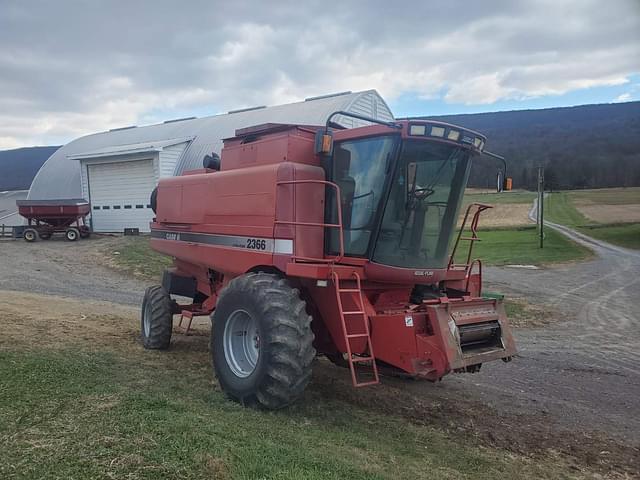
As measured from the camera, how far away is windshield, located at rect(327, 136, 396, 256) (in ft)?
18.8

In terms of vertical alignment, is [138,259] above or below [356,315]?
below

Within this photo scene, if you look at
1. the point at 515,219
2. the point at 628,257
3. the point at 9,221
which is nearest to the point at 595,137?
the point at 515,219

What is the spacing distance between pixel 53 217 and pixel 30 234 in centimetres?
142

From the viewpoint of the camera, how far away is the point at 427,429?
5496 mm

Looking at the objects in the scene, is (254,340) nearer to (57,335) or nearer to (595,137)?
(57,335)

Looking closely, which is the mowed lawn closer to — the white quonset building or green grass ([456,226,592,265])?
green grass ([456,226,592,265])

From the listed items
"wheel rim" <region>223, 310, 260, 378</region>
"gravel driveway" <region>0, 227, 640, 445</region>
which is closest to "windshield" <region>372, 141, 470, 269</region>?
"wheel rim" <region>223, 310, 260, 378</region>

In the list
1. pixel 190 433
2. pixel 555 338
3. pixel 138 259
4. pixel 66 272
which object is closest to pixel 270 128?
pixel 190 433

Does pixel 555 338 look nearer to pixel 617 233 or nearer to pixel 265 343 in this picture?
pixel 265 343

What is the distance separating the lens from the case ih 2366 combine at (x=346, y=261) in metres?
5.36

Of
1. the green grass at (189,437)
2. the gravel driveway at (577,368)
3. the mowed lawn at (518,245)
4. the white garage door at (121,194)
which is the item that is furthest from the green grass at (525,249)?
the green grass at (189,437)

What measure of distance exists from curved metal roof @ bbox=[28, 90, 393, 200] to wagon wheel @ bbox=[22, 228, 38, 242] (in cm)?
489

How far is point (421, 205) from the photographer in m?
5.96

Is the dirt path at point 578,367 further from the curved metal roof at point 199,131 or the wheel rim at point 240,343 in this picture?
the curved metal roof at point 199,131
